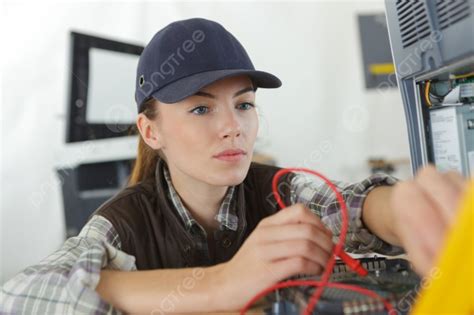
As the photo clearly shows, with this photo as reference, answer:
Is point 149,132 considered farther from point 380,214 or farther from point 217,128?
point 380,214

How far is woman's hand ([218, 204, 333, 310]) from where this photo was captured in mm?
588

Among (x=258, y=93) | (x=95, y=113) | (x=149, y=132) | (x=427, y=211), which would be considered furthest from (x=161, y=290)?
(x=258, y=93)

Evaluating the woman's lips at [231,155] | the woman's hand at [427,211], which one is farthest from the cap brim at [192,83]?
the woman's hand at [427,211]

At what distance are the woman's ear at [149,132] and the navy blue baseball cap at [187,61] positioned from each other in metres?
0.09

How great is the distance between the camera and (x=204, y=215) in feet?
3.51

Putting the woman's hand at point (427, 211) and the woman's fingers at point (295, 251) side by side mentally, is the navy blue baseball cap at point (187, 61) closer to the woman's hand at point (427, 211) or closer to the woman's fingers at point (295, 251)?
the woman's fingers at point (295, 251)

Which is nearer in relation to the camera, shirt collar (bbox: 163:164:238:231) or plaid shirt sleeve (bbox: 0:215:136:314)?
plaid shirt sleeve (bbox: 0:215:136:314)

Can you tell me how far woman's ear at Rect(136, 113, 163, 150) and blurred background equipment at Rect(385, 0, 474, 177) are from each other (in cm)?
51

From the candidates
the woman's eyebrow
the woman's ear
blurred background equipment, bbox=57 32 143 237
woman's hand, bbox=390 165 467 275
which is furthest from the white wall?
woman's hand, bbox=390 165 467 275

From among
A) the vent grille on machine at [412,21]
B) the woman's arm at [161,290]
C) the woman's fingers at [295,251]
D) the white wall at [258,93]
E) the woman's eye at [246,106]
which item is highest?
the white wall at [258,93]

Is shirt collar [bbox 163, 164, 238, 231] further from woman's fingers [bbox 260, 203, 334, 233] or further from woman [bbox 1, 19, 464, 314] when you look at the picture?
woman's fingers [bbox 260, 203, 334, 233]

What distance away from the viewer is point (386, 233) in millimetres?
753

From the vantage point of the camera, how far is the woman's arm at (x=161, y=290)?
2.05 ft

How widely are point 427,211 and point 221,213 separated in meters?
0.67
